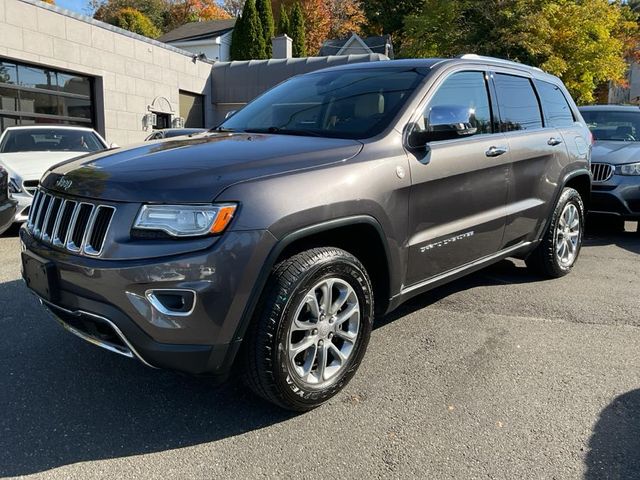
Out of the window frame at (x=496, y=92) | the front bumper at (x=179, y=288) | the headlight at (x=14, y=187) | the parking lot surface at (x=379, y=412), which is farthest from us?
the headlight at (x=14, y=187)

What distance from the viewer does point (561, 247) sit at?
17.1 feet

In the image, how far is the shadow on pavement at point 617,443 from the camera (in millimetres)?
2391

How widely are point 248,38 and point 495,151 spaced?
1106 inches

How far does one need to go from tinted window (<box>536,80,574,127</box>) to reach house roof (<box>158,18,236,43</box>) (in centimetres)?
3324

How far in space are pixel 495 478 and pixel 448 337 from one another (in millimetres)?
1527

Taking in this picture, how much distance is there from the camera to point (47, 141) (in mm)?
8352

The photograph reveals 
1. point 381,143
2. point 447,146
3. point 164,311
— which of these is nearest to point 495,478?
point 164,311

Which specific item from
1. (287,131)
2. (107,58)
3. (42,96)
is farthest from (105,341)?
(107,58)

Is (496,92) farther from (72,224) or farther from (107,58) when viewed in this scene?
(107,58)

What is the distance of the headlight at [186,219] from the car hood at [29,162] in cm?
518

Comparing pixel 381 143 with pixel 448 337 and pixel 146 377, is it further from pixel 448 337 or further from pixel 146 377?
pixel 146 377

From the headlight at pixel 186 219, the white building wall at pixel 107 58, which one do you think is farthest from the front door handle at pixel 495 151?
the white building wall at pixel 107 58

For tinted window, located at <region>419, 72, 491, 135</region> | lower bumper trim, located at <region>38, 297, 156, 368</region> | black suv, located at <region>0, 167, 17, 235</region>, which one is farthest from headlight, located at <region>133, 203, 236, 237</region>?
black suv, located at <region>0, 167, 17, 235</region>

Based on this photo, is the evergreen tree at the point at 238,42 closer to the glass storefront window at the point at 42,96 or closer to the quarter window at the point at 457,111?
the glass storefront window at the point at 42,96
